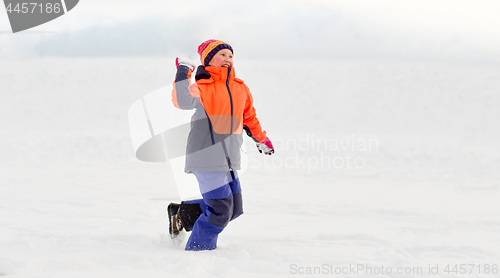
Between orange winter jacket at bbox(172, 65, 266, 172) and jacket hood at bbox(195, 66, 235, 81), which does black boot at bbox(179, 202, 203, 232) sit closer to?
orange winter jacket at bbox(172, 65, 266, 172)

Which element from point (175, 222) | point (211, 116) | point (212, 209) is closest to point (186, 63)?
point (211, 116)

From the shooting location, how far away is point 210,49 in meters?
2.72

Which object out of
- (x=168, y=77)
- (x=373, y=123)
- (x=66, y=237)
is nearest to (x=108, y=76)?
(x=168, y=77)

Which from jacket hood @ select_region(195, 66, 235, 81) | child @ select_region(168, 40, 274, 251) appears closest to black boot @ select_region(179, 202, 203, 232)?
child @ select_region(168, 40, 274, 251)

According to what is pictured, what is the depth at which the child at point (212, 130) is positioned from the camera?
2637 millimetres

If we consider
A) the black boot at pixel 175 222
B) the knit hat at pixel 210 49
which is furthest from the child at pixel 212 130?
the black boot at pixel 175 222

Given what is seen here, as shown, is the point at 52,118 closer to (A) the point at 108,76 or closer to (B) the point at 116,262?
(A) the point at 108,76

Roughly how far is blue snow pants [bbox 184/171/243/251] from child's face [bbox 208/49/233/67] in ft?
2.70

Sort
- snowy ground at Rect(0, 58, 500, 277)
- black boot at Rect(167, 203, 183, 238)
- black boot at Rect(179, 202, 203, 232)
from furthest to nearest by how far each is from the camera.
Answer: black boot at Rect(167, 203, 183, 238), black boot at Rect(179, 202, 203, 232), snowy ground at Rect(0, 58, 500, 277)

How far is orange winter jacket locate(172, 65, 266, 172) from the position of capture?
262cm

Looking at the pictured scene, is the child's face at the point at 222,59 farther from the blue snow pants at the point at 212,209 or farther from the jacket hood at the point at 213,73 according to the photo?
the blue snow pants at the point at 212,209

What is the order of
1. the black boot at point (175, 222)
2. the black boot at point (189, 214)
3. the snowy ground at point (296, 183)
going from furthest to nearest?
the black boot at point (175, 222) < the black boot at point (189, 214) < the snowy ground at point (296, 183)

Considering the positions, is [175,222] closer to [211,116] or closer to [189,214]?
[189,214]

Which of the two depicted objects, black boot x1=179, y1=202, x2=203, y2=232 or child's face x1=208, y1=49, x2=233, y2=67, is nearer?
child's face x1=208, y1=49, x2=233, y2=67
